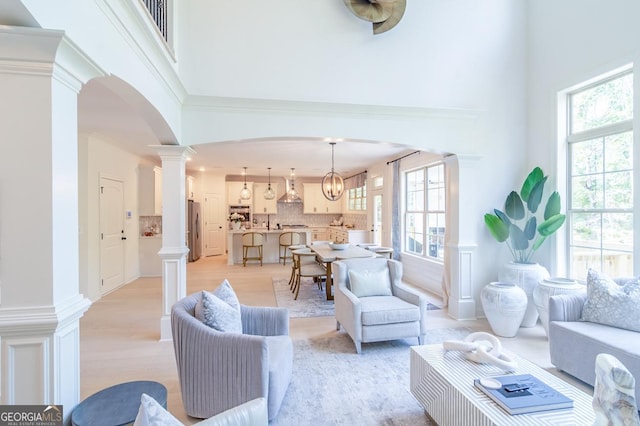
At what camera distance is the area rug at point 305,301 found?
4.53 meters

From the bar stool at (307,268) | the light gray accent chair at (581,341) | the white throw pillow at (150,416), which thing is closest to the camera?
the white throw pillow at (150,416)

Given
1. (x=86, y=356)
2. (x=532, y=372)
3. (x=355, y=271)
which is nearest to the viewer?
(x=532, y=372)

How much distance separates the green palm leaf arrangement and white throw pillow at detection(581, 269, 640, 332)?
0.99m

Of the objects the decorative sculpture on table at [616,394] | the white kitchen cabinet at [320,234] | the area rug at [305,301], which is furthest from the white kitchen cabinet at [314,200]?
the decorative sculpture on table at [616,394]

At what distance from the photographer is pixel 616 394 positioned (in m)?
1.16

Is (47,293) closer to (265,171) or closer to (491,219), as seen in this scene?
(491,219)

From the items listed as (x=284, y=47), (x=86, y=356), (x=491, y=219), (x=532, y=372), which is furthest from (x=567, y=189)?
(x=86, y=356)

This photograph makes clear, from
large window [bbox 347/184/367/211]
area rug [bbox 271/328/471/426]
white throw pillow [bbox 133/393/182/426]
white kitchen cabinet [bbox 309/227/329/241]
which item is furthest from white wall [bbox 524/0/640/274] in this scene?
white kitchen cabinet [bbox 309/227/329/241]

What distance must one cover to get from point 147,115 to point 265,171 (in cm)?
659

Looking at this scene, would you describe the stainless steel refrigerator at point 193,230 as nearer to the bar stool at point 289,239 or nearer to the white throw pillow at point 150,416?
the bar stool at point 289,239

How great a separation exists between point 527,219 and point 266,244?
6209mm

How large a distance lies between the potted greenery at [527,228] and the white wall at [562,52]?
31 centimetres

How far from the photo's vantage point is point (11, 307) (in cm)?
139

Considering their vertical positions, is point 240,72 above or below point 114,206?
above
